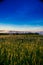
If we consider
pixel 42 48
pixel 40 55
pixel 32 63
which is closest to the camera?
pixel 32 63

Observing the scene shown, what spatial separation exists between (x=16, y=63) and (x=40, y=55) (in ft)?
4.15

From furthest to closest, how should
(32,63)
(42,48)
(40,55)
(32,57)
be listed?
(42,48) → (40,55) → (32,57) → (32,63)

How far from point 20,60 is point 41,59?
2.44 ft

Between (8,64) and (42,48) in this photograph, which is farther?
(42,48)

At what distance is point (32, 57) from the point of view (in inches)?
264

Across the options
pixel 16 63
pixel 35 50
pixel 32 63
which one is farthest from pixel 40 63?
pixel 35 50

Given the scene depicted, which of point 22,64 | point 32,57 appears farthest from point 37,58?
point 22,64

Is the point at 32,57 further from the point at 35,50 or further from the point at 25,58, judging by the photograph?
the point at 35,50

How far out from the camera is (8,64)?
6.40 meters

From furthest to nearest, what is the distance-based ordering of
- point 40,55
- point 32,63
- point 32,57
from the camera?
point 40,55
point 32,57
point 32,63

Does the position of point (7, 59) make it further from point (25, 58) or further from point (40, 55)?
point (40, 55)

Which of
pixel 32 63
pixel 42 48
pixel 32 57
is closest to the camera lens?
pixel 32 63

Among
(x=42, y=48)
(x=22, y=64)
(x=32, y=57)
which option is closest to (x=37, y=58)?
(x=32, y=57)

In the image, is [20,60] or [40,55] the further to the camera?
[40,55]
